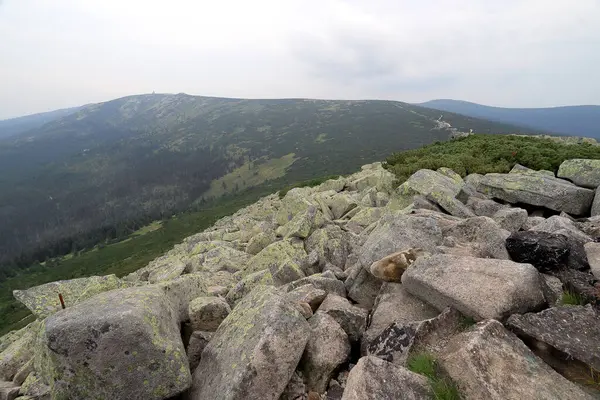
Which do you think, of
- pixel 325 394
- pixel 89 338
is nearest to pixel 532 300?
pixel 325 394

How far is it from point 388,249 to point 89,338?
7.68m

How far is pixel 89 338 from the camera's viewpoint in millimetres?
6672

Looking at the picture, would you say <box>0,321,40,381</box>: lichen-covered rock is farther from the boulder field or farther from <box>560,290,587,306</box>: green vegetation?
<box>560,290,587,306</box>: green vegetation

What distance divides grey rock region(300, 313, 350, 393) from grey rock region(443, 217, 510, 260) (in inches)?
180

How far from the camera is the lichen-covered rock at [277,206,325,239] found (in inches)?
752

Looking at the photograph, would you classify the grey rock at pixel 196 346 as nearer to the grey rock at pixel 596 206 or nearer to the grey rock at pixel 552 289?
the grey rock at pixel 552 289

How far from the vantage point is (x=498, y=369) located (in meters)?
5.53

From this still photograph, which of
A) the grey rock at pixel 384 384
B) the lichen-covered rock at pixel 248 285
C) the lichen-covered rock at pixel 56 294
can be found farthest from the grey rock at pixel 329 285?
the lichen-covered rock at pixel 56 294

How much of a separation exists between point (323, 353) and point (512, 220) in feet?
31.9

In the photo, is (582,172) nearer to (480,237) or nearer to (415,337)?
(480,237)

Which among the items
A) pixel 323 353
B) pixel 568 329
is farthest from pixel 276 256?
pixel 568 329

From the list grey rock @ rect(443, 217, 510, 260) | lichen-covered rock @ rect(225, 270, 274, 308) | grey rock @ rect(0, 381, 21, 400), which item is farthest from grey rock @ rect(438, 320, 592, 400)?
grey rock @ rect(0, 381, 21, 400)

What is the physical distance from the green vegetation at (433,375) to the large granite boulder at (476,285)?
4.78 ft

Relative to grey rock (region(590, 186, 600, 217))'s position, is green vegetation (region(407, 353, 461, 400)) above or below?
above
